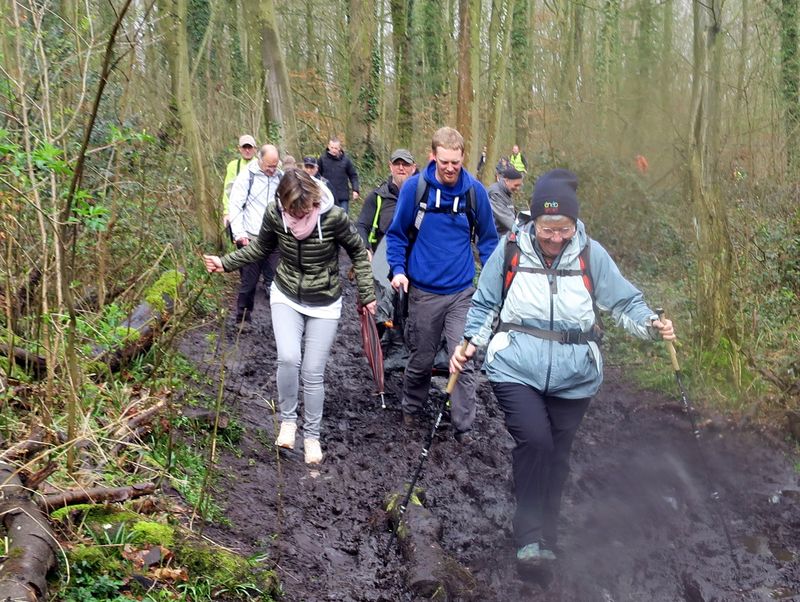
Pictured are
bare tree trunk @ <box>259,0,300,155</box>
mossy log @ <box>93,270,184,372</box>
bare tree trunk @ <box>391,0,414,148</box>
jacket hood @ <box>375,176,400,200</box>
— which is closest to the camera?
mossy log @ <box>93,270,184,372</box>

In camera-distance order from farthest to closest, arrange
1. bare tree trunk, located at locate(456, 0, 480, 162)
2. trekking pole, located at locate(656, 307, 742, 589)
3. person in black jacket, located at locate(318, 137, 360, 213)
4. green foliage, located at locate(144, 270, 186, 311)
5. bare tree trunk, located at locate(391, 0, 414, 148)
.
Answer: bare tree trunk, located at locate(391, 0, 414, 148) → bare tree trunk, located at locate(456, 0, 480, 162) → person in black jacket, located at locate(318, 137, 360, 213) → green foliage, located at locate(144, 270, 186, 311) → trekking pole, located at locate(656, 307, 742, 589)

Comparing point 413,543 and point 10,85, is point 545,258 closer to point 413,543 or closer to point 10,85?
point 413,543

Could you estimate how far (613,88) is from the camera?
18.7 m

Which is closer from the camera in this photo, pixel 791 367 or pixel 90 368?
pixel 90 368

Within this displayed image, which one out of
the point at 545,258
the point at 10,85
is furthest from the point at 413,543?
the point at 10,85

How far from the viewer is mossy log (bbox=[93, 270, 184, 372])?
5293 mm

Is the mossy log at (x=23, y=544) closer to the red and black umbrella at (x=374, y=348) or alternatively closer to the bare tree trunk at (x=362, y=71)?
the red and black umbrella at (x=374, y=348)

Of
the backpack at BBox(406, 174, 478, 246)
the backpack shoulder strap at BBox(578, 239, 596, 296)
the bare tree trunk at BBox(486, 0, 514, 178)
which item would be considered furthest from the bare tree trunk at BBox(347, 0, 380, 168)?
the backpack shoulder strap at BBox(578, 239, 596, 296)

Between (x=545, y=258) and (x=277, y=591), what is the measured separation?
2385 millimetres

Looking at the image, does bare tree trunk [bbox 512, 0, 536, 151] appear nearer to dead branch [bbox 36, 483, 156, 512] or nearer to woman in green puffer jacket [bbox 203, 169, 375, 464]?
woman in green puffer jacket [bbox 203, 169, 375, 464]

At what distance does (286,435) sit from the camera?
5.78m

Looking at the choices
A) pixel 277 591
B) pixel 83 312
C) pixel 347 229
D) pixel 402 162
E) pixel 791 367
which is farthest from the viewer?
pixel 402 162

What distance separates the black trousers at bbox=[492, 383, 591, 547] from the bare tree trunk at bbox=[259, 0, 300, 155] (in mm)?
10056

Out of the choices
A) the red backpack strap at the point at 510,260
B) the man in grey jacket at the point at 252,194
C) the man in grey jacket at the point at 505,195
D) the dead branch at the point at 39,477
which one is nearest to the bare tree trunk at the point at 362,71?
the man in grey jacket at the point at 252,194
